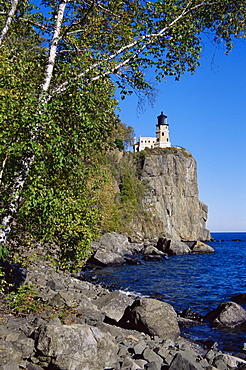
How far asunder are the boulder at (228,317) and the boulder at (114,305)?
4.96m

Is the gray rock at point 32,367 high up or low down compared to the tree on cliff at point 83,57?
down

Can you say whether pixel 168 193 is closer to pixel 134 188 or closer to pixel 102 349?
pixel 134 188

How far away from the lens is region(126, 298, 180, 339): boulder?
12.8m

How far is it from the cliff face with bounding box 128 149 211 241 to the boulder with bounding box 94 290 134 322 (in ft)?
225

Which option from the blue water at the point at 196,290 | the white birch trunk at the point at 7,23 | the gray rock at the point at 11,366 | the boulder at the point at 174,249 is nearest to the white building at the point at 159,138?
the boulder at the point at 174,249

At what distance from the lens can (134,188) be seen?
88.1m

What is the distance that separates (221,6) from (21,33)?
7.43m

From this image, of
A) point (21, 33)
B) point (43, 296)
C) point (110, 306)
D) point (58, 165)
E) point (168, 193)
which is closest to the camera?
point (58, 165)

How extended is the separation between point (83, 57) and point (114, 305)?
10.3 meters

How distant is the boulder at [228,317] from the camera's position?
51.8 feet

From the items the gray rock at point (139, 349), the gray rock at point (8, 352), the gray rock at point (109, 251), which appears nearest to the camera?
the gray rock at point (8, 352)

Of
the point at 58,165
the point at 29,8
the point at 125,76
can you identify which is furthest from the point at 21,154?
the point at 29,8

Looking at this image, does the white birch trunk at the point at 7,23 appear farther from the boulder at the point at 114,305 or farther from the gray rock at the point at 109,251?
the gray rock at the point at 109,251

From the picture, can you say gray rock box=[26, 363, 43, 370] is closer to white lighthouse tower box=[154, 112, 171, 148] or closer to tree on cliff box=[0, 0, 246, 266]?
tree on cliff box=[0, 0, 246, 266]
